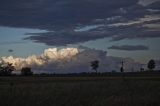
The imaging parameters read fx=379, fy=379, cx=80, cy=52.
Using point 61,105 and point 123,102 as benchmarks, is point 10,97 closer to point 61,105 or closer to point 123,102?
point 61,105

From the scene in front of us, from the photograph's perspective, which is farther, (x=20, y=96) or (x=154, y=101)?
(x=20, y=96)

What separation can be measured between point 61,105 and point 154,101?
408 centimetres

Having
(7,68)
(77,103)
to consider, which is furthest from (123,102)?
(7,68)

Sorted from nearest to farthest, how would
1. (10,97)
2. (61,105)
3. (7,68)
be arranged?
(61,105) → (10,97) → (7,68)

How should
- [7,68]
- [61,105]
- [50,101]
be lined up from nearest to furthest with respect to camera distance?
[61,105]
[50,101]
[7,68]

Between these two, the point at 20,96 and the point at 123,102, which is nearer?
the point at 123,102

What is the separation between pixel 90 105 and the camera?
1614 centimetres

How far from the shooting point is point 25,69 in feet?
595

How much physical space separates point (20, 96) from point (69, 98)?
2.88 meters

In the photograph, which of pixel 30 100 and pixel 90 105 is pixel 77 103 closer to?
pixel 90 105

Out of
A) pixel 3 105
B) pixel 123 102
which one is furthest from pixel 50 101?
pixel 123 102

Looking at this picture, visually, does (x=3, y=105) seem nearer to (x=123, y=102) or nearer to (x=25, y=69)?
(x=123, y=102)

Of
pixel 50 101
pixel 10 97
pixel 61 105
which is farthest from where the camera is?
pixel 10 97

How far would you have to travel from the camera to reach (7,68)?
17575 cm
